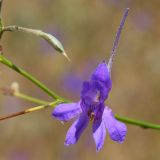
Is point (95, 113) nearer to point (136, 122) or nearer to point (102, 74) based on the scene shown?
point (102, 74)

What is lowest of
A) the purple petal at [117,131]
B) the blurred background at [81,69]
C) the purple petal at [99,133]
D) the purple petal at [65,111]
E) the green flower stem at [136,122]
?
the blurred background at [81,69]

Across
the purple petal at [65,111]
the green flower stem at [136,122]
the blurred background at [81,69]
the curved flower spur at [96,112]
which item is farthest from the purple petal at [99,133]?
the blurred background at [81,69]

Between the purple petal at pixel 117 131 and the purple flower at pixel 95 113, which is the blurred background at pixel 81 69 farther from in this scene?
the purple petal at pixel 117 131

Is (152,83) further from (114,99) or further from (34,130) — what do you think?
(34,130)

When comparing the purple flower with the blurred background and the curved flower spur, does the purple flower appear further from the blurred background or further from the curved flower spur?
the blurred background

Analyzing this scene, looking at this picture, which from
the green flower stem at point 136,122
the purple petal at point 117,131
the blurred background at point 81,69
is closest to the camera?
the purple petal at point 117,131

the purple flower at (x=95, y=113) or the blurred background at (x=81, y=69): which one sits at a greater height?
the purple flower at (x=95, y=113)

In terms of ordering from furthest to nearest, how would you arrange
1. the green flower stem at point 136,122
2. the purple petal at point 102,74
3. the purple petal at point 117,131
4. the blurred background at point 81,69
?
the blurred background at point 81,69 < the green flower stem at point 136,122 < the purple petal at point 102,74 < the purple petal at point 117,131

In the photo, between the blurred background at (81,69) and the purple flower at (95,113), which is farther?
the blurred background at (81,69)

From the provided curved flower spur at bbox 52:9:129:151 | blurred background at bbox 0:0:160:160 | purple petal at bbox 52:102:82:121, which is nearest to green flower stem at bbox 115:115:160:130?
curved flower spur at bbox 52:9:129:151
